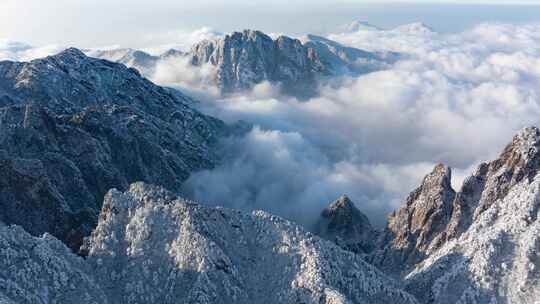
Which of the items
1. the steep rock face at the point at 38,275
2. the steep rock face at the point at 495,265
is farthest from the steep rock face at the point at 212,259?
the steep rock face at the point at 495,265

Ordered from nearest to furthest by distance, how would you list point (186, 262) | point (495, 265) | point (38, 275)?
point (38, 275) → point (186, 262) → point (495, 265)

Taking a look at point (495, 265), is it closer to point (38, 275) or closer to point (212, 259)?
point (212, 259)

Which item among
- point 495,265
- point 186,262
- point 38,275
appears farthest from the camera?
point 495,265

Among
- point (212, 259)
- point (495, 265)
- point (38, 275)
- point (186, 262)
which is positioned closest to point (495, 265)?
point (495, 265)

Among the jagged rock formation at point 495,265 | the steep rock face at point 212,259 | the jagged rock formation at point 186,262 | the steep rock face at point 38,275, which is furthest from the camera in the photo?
the jagged rock formation at point 495,265

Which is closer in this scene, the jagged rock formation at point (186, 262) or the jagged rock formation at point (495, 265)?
the jagged rock formation at point (186, 262)

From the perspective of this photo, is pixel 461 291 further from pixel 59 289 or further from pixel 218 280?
pixel 59 289

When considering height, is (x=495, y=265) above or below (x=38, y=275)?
above

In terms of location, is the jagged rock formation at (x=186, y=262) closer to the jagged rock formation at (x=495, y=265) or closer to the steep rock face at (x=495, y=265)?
the steep rock face at (x=495, y=265)

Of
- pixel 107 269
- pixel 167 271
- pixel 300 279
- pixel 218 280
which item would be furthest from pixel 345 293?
pixel 107 269
